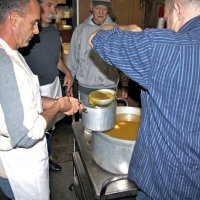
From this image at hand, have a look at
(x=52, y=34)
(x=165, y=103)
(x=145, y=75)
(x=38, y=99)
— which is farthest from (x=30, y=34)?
(x=52, y=34)

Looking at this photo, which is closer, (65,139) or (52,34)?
(52,34)

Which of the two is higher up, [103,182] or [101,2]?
[101,2]

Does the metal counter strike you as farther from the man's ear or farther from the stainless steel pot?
the man's ear

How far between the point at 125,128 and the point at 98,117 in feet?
1.22

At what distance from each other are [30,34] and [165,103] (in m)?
0.81

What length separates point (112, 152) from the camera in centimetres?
146

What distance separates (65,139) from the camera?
3490 millimetres

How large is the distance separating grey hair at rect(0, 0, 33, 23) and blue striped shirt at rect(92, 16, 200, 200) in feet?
1.31

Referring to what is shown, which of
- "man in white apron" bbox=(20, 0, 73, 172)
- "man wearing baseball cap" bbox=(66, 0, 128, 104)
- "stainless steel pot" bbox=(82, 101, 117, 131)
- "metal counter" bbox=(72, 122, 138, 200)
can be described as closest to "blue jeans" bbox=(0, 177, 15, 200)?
"metal counter" bbox=(72, 122, 138, 200)

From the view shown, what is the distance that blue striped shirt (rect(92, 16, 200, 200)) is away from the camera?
0.98 m

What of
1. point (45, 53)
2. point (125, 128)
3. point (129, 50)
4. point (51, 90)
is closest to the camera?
point (129, 50)

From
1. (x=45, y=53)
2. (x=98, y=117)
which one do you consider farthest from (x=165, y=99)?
(x=45, y=53)

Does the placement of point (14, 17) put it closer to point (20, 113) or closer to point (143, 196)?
point (20, 113)

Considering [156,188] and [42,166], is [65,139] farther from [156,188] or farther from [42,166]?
[156,188]
